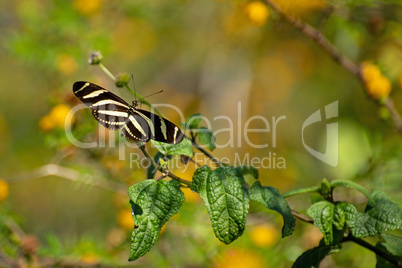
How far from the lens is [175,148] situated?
707 mm

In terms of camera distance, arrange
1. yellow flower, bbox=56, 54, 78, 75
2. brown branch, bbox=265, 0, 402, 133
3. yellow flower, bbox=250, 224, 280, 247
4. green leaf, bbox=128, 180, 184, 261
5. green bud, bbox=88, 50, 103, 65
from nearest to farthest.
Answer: green leaf, bbox=128, 180, 184, 261 < green bud, bbox=88, 50, 103, 65 < brown branch, bbox=265, 0, 402, 133 < yellow flower, bbox=250, 224, 280, 247 < yellow flower, bbox=56, 54, 78, 75

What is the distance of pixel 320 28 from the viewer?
1.20 m

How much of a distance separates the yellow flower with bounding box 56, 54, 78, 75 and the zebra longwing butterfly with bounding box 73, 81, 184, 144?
0.86 meters

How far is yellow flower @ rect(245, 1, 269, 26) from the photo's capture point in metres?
1.25

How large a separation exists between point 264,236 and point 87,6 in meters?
1.12

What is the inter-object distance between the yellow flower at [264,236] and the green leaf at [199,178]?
780mm

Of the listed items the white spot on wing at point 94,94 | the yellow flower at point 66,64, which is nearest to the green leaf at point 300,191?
the white spot on wing at point 94,94

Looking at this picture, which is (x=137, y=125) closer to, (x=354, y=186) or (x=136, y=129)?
(x=136, y=129)

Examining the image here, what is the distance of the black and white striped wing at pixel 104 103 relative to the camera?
0.73 meters

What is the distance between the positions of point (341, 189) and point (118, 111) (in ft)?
3.63

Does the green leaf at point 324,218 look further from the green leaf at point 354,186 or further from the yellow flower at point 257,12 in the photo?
the yellow flower at point 257,12

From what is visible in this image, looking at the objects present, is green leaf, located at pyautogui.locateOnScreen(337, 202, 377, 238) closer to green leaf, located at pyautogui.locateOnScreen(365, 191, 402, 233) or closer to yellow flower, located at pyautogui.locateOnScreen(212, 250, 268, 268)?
green leaf, located at pyautogui.locateOnScreen(365, 191, 402, 233)

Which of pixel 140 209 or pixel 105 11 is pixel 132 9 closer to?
pixel 105 11

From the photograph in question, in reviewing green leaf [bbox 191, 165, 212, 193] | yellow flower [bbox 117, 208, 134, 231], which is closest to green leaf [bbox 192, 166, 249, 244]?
green leaf [bbox 191, 165, 212, 193]
